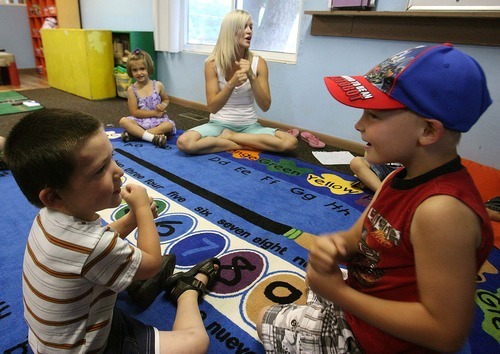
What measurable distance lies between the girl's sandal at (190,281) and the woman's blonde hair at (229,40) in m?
1.37

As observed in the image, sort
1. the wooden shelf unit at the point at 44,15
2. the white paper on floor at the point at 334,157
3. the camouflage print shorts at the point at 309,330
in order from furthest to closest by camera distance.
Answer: the wooden shelf unit at the point at 44,15
the white paper on floor at the point at 334,157
the camouflage print shorts at the point at 309,330

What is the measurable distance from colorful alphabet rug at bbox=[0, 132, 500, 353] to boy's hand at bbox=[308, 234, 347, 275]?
0.42 metres

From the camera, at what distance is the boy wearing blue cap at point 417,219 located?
47cm

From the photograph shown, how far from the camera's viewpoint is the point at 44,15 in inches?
181

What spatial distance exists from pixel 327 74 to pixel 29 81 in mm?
4156

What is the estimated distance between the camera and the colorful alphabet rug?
901mm

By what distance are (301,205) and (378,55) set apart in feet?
3.75

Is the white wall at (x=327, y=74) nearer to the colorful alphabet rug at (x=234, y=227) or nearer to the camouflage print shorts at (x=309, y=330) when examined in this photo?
the colorful alphabet rug at (x=234, y=227)

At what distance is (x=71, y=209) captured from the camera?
1.97 feet

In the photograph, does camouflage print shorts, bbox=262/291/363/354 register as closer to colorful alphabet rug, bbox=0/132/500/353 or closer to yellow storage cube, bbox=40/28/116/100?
colorful alphabet rug, bbox=0/132/500/353

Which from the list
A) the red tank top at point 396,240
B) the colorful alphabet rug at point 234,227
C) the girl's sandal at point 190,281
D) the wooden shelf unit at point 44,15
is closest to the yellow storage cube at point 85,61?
the wooden shelf unit at point 44,15

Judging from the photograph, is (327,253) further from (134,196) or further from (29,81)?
(29,81)

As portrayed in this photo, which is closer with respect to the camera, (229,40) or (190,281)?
(190,281)

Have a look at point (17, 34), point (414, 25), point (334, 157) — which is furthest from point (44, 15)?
point (414, 25)
